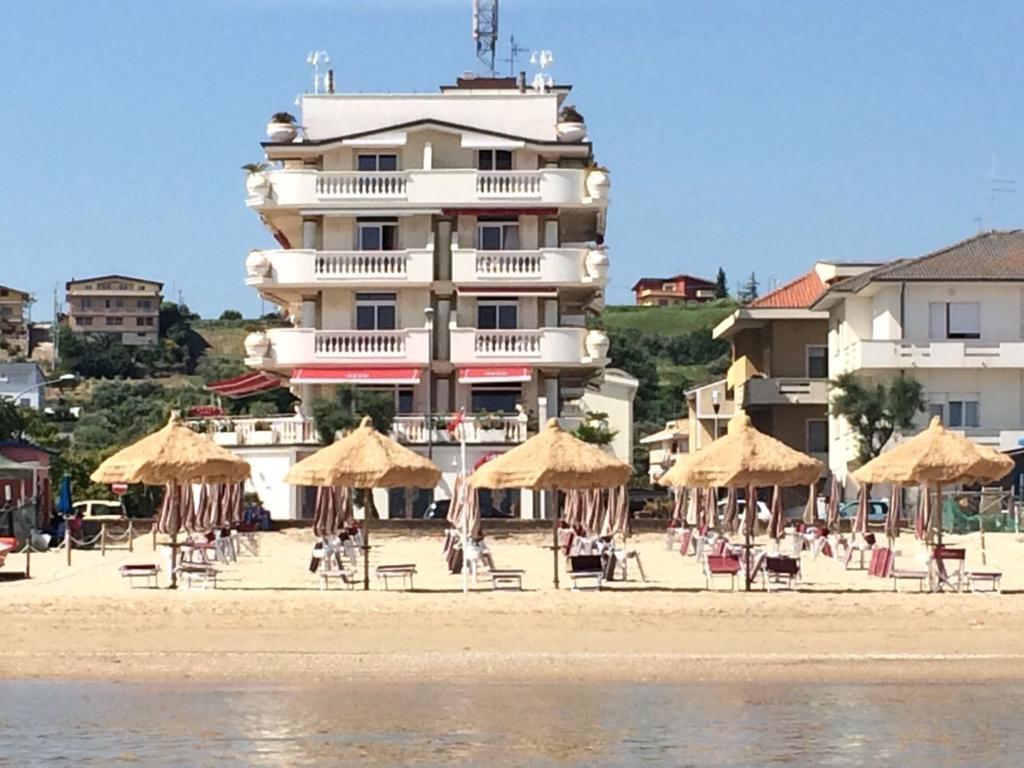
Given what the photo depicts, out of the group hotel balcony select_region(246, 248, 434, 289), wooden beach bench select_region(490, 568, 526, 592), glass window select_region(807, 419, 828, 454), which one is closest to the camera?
wooden beach bench select_region(490, 568, 526, 592)

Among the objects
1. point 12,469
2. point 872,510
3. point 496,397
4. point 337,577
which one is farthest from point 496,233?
Answer: point 337,577

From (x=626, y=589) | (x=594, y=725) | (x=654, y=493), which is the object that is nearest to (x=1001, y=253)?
(x=654, y=493)

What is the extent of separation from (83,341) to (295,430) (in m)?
107

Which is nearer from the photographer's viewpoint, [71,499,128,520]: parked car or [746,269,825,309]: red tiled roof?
[71,499,128,520]: parked car

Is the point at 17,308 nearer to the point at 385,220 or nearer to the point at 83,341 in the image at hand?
the point at 83,341

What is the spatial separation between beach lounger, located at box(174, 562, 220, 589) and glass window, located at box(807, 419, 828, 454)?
123 ft

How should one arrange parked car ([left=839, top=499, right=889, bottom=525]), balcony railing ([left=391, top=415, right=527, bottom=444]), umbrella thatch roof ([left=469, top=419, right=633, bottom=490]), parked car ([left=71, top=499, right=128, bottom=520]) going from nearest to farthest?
1. umbrella thatch roof ([left=469, top=419, right=633, bottom=490])
2. parked car ([left=71, top=499, right=128, bottom=520])
3. parked car ([left=839, top=499, right=889, bottom=525])
4. balcony railing ([left=391, top=415, right=527, bottom=444])

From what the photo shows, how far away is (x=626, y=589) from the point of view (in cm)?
3259

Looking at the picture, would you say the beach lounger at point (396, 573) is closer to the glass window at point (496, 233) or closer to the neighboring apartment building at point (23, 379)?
the glass window at point (496, 233)

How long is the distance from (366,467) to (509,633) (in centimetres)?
449

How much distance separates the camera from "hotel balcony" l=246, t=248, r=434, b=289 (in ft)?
186

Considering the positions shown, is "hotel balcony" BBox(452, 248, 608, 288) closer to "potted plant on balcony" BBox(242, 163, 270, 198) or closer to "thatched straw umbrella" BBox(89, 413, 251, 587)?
"potted plant on balcony" BBox(242, 163, 270, 198)

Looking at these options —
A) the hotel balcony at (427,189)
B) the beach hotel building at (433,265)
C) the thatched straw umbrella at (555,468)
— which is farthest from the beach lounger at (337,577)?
the hotel balcony at (427,189)

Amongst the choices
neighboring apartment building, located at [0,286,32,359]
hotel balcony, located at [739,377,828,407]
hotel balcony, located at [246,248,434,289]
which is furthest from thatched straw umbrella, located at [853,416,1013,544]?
neighboring apartment building, located at [0,286,32,359]
